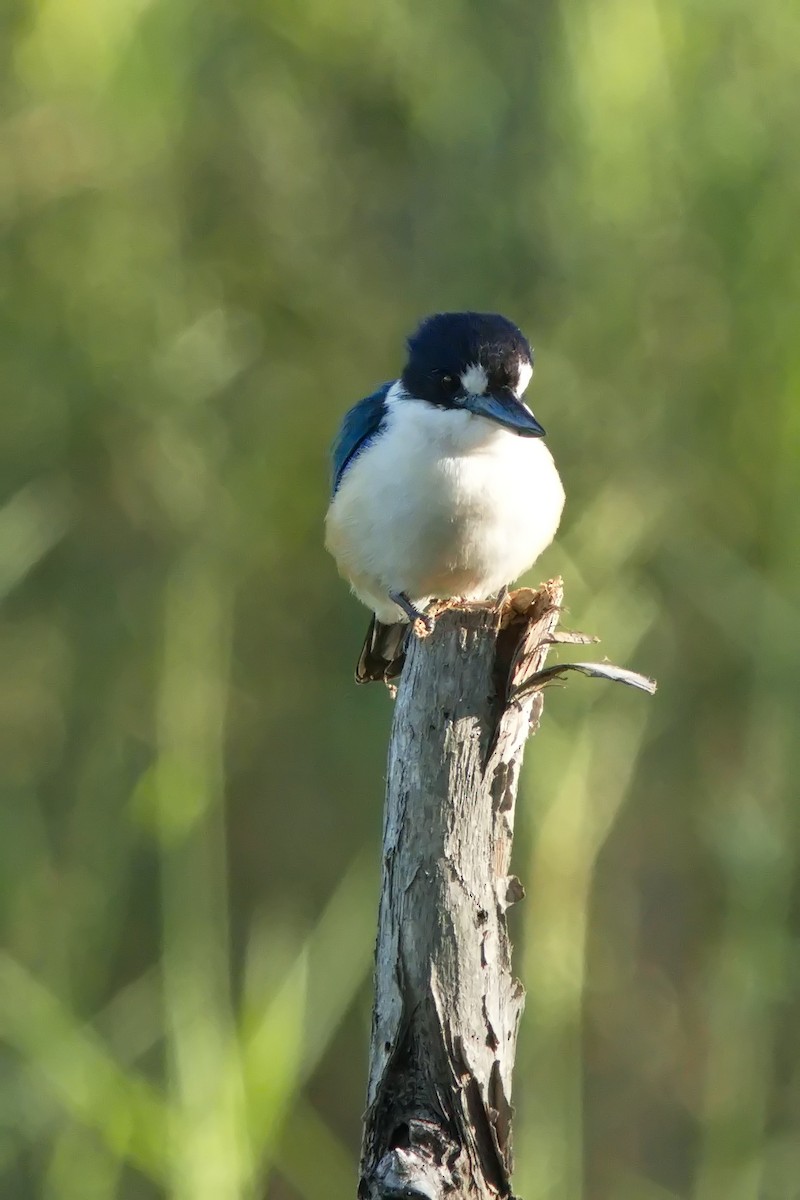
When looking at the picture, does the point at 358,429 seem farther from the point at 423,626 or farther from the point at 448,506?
the point at 423,626

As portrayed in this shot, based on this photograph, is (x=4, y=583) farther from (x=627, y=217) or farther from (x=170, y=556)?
(x=627, y=217)

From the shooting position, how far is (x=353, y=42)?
3945 millimetres

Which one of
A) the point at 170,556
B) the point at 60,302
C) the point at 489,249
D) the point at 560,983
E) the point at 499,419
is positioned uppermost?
the point at 489,249

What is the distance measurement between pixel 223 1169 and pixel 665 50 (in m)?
2.54

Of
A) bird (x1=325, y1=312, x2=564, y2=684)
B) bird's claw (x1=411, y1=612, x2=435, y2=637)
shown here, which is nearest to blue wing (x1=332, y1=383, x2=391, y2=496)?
bird (x1=325, y1=312, x2=564, y2=684)

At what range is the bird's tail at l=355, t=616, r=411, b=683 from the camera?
3178 mm

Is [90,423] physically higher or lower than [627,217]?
lower

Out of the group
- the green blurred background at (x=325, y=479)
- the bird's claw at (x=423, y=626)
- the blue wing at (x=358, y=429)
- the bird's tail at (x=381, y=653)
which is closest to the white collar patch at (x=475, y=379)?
the blue wing at (x=358, y=429)

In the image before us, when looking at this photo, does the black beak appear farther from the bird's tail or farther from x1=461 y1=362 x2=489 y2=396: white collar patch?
the bird's tail

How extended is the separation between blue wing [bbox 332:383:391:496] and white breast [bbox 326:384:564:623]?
0.45 ft

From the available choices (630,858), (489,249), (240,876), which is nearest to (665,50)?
(489,249)

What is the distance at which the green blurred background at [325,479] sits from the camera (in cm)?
310

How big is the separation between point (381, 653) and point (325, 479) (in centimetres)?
114

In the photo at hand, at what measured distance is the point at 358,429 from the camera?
Answer: 9.66ft
